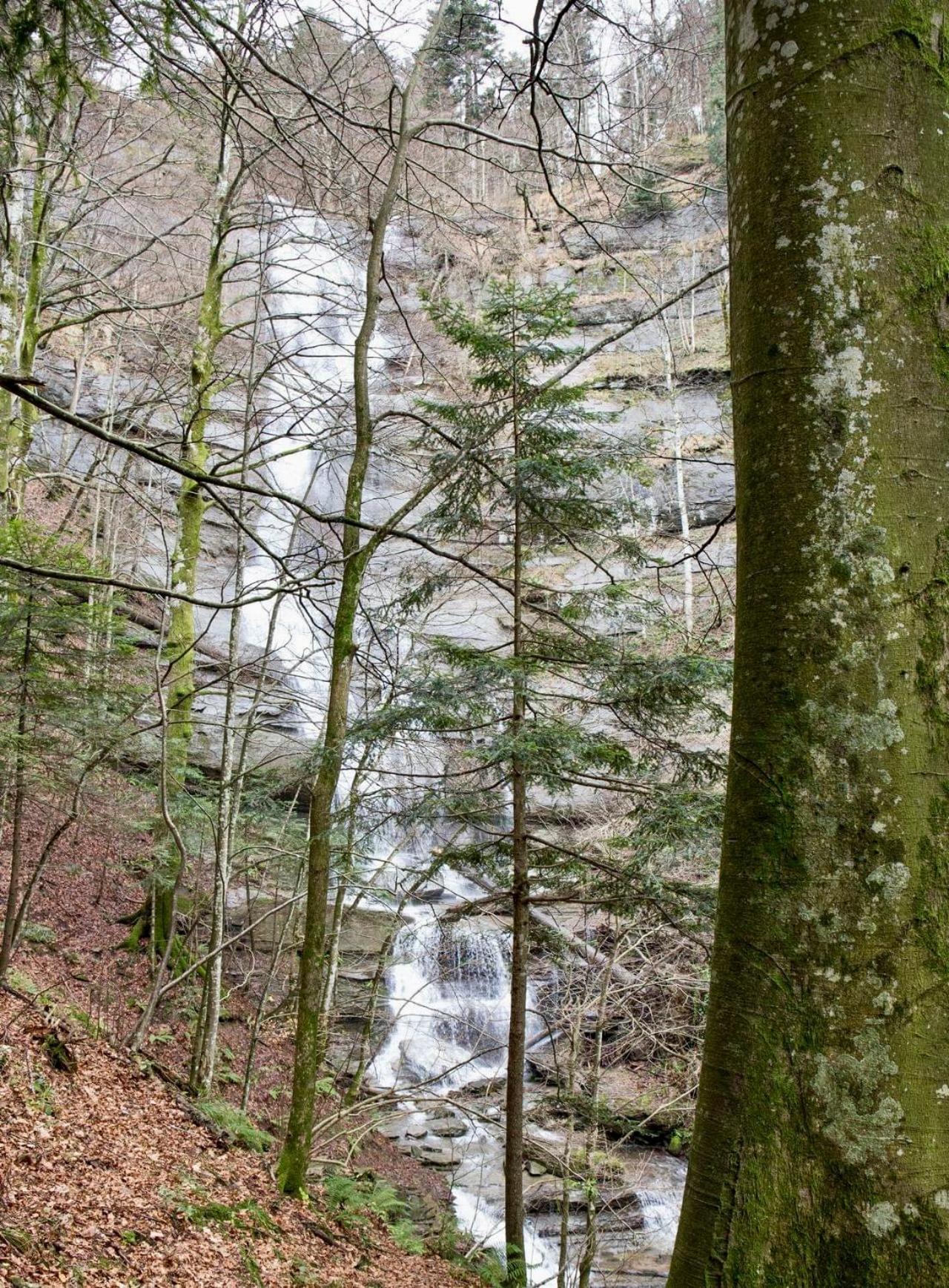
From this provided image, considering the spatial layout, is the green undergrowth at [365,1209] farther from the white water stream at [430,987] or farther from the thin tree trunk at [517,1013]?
the thin tree trunk at [517,1013]

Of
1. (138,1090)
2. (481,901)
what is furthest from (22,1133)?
(481,901)

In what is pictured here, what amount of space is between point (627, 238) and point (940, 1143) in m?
32.5

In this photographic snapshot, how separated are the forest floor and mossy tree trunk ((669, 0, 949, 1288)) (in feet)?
10.4

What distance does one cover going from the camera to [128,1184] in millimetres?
4699

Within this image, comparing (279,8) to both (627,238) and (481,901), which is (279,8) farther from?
(627,238)

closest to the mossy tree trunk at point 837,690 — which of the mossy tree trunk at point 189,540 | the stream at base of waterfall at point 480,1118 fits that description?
the stream at base of waterfall at point 480,1118

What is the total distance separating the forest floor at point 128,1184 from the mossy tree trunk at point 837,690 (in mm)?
3181

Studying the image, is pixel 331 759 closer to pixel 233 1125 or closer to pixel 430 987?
pixel 233 1125

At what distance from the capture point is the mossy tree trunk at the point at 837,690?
1444 mm

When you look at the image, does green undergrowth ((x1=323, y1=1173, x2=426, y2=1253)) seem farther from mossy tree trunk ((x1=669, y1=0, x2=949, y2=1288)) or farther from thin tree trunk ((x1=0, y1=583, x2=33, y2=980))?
mossy tree trunk ((x1=669, y1=0, x2=949, y2=1288))

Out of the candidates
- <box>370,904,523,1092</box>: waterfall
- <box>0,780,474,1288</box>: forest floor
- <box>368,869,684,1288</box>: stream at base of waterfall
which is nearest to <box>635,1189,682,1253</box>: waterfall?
<box>368,869,684,1288</box>: stream at base of waterfall

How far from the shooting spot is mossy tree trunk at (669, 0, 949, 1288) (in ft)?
4.74

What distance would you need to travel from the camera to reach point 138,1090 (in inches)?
252

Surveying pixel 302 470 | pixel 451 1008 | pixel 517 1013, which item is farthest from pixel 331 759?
pixel 302 470
